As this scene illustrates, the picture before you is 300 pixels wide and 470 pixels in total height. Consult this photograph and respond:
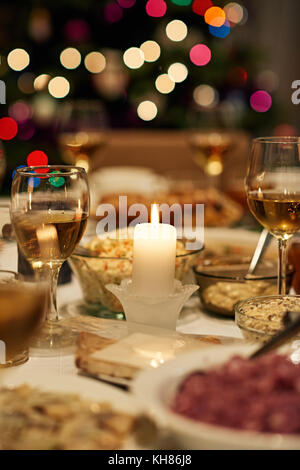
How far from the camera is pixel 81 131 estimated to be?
250cm

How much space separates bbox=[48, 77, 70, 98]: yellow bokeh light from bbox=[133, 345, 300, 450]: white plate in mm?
3936

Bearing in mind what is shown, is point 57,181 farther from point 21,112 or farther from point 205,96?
point 205,96

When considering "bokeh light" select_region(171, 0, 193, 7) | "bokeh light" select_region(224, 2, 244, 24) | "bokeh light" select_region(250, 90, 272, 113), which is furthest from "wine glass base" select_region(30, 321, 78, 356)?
"bokeh light" select_region(250, 90, 272, 113)

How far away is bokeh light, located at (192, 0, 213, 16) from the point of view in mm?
4605

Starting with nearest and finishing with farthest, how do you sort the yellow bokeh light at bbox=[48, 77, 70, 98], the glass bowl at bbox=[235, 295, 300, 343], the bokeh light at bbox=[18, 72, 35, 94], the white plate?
the white plate
the glass bowl at bbox=[235, 295, 300, 343]
the bokeh light at bbox=[18, 72, 35, 94]
the yellow bokeh light at bbox=[48, 77, 70, 98]

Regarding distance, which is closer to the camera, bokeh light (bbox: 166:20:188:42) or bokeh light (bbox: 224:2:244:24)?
bokeh light (bbox: 166:20:188:42)

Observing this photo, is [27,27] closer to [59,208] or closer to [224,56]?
[224,56]

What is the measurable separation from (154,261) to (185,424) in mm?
486

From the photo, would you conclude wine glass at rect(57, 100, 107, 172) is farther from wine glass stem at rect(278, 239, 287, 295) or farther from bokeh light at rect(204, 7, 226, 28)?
bokeh light at rect(204, 7, 226, 28)

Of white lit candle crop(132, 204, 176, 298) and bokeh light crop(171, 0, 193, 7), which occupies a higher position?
bokeh light crop(171, 0, 193, 7)

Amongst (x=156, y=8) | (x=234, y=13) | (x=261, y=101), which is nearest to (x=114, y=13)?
(x=156, y=8)

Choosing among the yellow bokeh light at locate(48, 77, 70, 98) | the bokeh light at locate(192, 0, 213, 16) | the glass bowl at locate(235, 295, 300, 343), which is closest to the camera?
the glass bowl at locate(235, 295, 300, 343)

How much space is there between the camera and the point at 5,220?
1021 millimetres

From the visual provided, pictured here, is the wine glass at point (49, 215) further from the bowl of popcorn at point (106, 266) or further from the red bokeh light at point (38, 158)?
the red bokeh light at point (38, 158)
